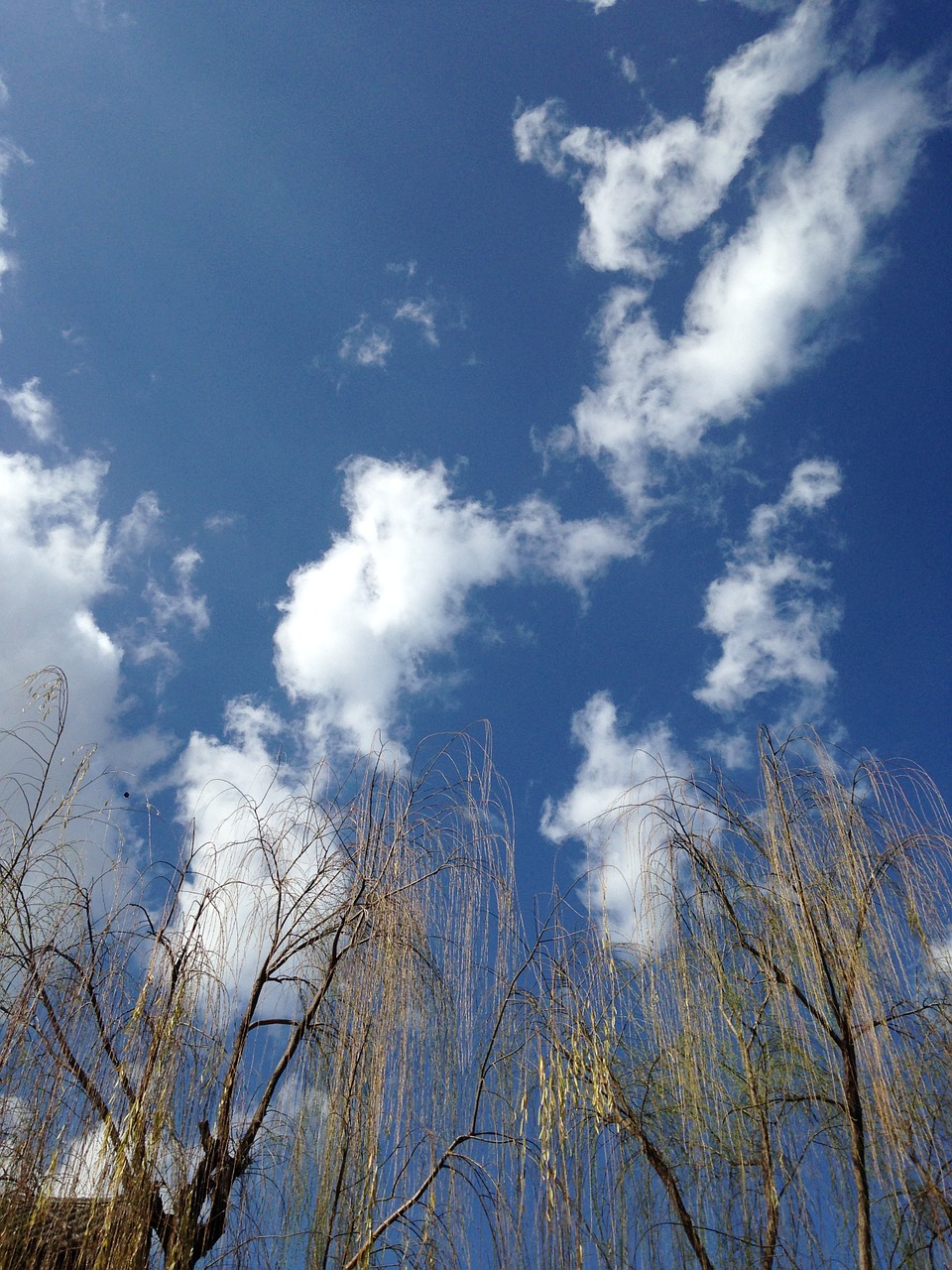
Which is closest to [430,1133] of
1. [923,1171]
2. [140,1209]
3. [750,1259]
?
[140,1209]

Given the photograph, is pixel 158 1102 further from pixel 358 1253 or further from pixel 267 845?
pixel 267 845

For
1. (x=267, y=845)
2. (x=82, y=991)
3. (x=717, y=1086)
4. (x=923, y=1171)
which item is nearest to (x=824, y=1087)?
(x=717, y=1086)

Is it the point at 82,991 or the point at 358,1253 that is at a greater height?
the point at 82,991

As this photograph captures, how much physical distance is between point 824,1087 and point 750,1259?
88 cm

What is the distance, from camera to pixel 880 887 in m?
4.54

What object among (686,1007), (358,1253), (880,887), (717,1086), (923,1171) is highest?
(880,887)

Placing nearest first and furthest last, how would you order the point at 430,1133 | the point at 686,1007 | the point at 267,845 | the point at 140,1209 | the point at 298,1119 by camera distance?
1. the point at 140,1209
2. the point at 430,1133
3. the point at 298,1119
4. the point at 686,1007
5. the point at 267,845

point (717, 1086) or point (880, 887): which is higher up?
point (880, 887)

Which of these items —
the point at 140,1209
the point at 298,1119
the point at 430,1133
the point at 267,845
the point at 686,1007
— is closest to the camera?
the point at 140,1209

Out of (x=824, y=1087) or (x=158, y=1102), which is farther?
(x=824, y=1087)

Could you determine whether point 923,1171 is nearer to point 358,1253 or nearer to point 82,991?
point 358,1253

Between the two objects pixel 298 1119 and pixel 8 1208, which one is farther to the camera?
pixel 298 1119

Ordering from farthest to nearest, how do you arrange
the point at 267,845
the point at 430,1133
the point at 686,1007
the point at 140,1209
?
the point at 267,845, the point at 686,1007, the point at 430,1133, the point at 140,1209

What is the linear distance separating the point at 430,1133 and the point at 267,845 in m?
1.79
